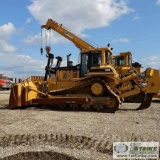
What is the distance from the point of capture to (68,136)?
8867mm

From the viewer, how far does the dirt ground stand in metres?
7.16


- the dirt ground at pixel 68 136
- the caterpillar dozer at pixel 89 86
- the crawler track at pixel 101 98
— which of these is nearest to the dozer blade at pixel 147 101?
the caterpillar dozer at pixel 89 86

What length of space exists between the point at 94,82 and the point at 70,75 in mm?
1771

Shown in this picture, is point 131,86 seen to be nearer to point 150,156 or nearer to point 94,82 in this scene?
point 94,82

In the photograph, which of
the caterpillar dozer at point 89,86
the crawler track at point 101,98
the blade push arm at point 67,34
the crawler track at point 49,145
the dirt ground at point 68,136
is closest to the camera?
the crawler track at point 49,145

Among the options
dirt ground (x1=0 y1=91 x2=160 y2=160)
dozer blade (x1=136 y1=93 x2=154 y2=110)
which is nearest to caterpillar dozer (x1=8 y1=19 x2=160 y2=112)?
dozer blade (x1=136 y1=93 x2=154 y2=110)

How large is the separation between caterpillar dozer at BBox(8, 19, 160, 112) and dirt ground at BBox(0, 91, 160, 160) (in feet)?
9.62

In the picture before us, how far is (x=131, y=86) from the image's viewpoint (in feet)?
55.4

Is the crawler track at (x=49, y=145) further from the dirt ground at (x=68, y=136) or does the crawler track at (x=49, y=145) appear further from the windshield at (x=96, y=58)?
the windshield at (x=96, y=58)

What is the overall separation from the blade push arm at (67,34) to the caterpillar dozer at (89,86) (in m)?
4.74

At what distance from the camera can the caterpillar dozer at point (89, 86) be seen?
15.4 meters

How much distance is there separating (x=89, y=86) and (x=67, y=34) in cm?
750

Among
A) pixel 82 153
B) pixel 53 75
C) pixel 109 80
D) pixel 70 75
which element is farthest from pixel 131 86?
pixel 82 153

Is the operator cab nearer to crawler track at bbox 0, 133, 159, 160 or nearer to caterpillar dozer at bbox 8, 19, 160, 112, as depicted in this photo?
caterpillar dozer at bbox 8, 19, 160, 112
